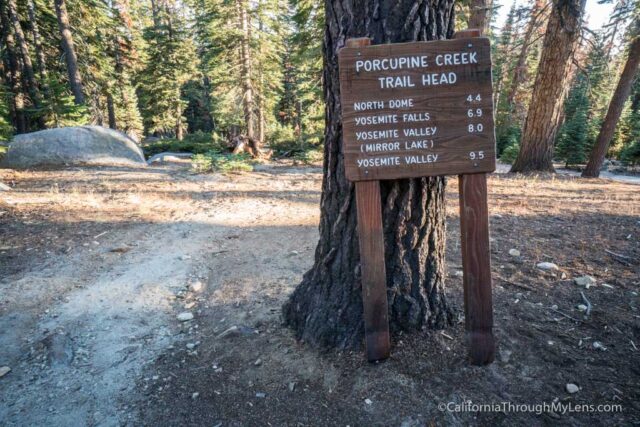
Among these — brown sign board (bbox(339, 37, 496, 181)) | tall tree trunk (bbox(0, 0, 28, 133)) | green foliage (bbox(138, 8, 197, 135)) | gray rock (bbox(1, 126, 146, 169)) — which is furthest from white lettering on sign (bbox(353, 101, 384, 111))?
green foliage (bbox(138, 8, 197, 135))

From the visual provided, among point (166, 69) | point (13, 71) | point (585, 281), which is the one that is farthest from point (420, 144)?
point (166, 69)

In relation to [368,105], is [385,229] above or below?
below

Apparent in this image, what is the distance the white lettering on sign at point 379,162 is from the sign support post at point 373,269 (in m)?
0.12

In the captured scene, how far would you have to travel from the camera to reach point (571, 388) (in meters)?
2.34

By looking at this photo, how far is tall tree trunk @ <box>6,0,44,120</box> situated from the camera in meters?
16.5

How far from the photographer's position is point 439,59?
2139 millimetres

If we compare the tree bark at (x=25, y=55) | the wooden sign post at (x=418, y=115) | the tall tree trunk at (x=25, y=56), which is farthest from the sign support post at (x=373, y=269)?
the tree bark at (x=25, y=55)

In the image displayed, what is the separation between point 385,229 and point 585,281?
8.27ft

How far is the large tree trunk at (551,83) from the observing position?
28.0 ft

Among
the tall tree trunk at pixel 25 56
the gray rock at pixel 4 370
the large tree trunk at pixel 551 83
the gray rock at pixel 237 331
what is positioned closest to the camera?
the gray rock at pixel 4 370

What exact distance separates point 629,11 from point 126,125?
113 feet

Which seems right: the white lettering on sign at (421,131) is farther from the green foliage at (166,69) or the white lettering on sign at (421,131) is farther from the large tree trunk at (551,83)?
the green foliage at (166,69)

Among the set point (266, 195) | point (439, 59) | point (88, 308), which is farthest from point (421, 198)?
point (266, 195)

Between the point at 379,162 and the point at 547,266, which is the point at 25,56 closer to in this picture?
the point at 379,162
